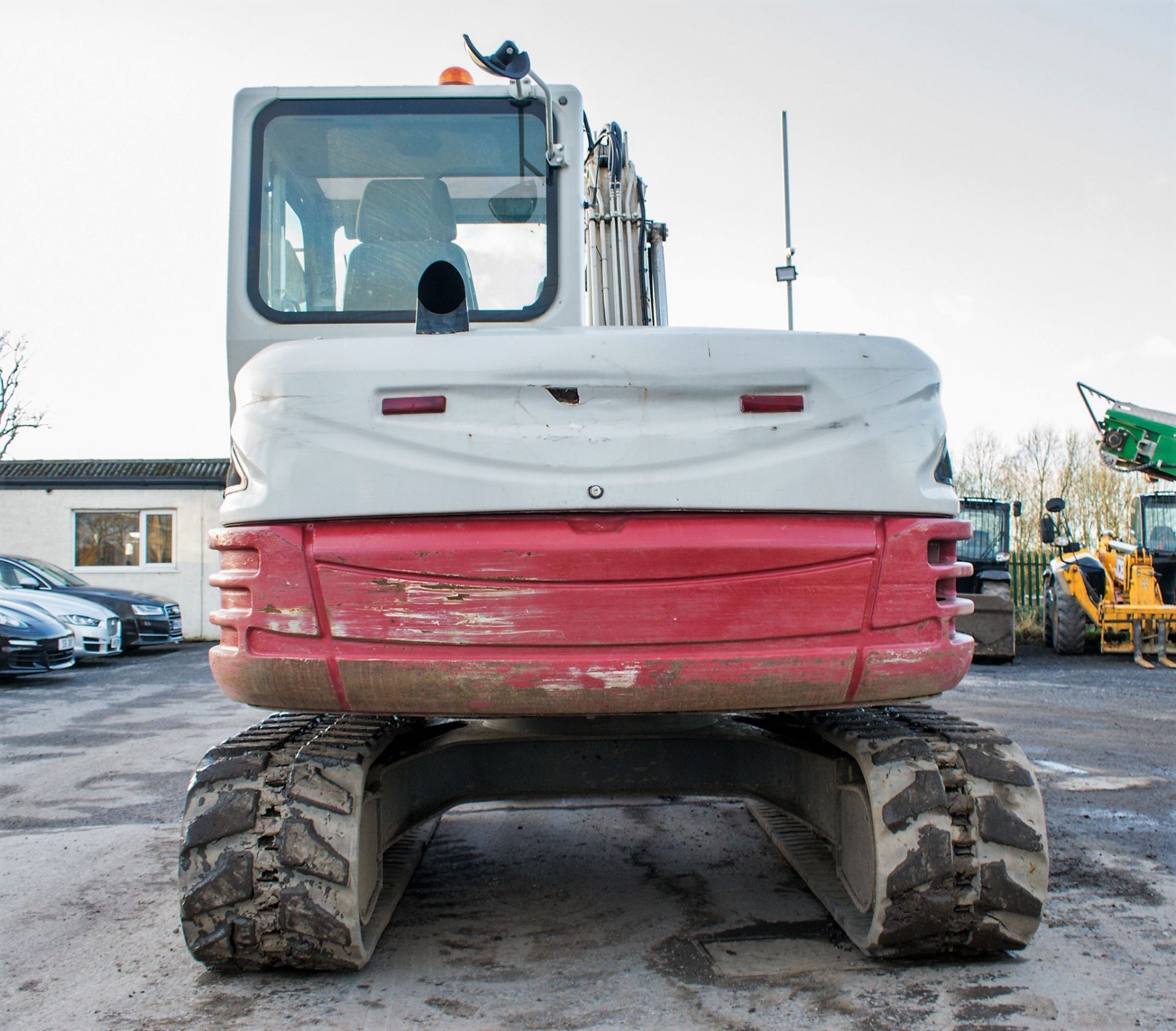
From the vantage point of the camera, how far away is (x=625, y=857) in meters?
4.41

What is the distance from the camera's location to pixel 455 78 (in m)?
4.06

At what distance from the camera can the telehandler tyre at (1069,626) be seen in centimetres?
1471

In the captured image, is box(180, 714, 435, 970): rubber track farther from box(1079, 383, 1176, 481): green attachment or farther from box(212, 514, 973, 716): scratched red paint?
box(1079, 383, 1176, 481): green attachment

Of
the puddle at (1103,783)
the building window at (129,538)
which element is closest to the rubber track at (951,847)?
the puddle at (1103,783)

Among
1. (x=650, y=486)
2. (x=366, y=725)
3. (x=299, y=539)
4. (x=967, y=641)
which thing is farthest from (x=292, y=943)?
(x=967, y=641)

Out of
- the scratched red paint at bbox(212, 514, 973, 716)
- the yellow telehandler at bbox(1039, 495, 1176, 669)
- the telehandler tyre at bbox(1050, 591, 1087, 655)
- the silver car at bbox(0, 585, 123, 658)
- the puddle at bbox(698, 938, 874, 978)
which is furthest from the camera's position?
the telehandler tyre at bbox(1050, 591, 1087, 655)

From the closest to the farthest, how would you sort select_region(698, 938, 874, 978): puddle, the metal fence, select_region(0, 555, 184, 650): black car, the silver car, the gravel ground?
1. the gravel ground
2. select_region(698, 938, 874, 978): puddle
3. the silver car
4. select_region(0, 555, 184, 650): black car
5. the metal fence

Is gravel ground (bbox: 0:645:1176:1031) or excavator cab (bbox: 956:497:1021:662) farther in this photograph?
excavator cab (bbox: 956:497:1021:662)

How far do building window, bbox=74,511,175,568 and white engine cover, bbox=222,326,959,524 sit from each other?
69.6ft

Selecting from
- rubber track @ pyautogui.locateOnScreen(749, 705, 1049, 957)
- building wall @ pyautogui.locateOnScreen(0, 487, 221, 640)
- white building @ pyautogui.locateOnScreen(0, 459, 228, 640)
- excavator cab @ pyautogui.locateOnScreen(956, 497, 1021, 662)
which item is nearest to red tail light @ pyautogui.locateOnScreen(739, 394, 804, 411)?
rubber track @ pyautogui.locateOnScreen(749, 705, 1049, 957)

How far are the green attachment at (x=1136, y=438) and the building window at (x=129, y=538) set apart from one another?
17701 millimetres

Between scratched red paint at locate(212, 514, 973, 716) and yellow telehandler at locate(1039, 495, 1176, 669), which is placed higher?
scratched red paint at locate(212, 514, 973, 716)

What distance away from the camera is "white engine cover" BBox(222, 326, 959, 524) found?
2.64 metres

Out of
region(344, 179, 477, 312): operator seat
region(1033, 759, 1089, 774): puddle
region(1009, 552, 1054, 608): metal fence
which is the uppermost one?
region(344, 179, 477, 312): operator seat
